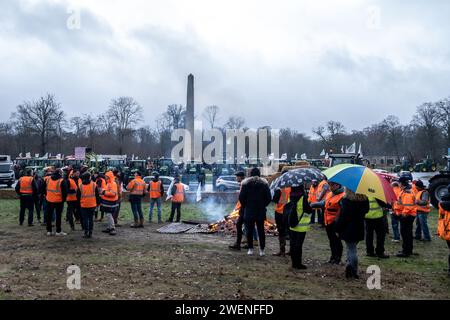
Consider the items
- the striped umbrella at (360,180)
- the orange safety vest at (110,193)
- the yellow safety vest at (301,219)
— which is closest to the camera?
the striped umbrella at (360,180)

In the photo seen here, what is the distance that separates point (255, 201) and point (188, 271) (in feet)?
7.34

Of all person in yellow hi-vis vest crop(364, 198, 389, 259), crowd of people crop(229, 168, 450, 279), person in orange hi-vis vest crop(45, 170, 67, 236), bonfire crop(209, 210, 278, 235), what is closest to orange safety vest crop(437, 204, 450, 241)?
crowd of people crop(229, 168, 450, 279)


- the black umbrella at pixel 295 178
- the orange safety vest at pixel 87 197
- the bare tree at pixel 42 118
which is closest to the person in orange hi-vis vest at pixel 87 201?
the orange safety vest at pixel 87 197

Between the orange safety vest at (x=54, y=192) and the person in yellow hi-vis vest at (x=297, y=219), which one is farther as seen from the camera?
the orange safety vest at (x=54, y=192)

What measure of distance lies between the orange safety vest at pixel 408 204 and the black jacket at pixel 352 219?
3057 millimetres

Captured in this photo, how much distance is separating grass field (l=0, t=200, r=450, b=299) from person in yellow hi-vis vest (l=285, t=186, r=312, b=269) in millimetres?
322

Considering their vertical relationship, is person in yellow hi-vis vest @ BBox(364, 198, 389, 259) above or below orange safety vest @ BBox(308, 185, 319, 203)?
below

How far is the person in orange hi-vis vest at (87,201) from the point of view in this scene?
451 inches

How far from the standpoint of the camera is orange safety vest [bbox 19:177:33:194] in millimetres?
14023

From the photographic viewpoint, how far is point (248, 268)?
333 inches

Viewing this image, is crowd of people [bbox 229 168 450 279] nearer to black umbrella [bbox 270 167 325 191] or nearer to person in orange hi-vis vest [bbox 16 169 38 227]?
black umbrella [bbox 270 167 325 191]

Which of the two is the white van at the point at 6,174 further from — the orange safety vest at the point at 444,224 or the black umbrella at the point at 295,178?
the orange safety vest at the point at 444,224
